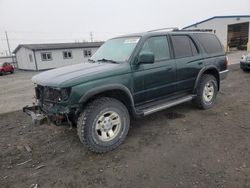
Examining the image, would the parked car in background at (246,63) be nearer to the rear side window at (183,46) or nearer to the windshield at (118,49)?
the rear side window at (183,46)

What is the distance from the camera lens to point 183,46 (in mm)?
4926

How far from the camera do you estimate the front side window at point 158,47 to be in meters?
4.31

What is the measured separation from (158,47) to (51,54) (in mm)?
25306

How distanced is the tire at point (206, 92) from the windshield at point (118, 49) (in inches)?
82.6

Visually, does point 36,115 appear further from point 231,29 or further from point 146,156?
point 231,29

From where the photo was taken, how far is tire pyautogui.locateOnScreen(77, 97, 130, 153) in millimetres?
3504

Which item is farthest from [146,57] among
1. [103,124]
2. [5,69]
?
[5,69]

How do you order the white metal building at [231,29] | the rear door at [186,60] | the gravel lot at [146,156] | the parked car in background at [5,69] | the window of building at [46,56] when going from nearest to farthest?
the gravel lot at [146,156] → the rear door at [186,60] → the parked car in background at [5,69] → the window of building at [46,56] → the white metal building at [231,29]

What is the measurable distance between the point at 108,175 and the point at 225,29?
31.3 meters

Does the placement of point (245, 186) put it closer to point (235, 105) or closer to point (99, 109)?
point (99, 109)

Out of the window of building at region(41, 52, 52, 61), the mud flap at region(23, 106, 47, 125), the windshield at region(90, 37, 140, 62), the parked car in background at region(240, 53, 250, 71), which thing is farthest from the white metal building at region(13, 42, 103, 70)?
the mud flap at region(23, 106, 47, 125)

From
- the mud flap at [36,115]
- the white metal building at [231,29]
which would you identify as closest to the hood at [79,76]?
the mud flap at [36,115]

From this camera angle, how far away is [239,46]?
29.4 m

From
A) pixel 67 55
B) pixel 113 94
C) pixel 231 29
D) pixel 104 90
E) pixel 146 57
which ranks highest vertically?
pixel 231 29
